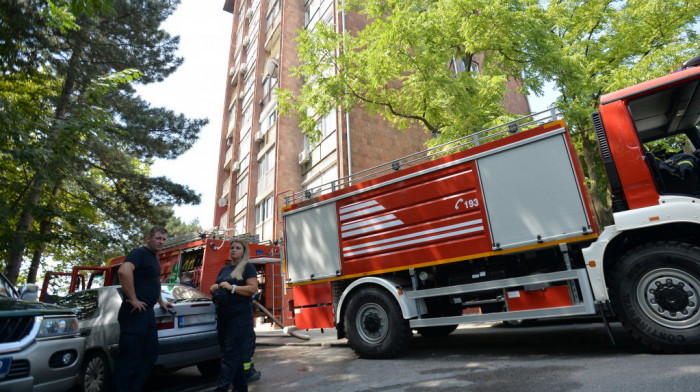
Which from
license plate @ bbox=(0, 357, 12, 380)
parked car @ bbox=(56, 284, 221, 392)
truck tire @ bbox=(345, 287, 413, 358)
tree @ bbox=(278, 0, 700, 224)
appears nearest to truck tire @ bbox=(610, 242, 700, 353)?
truck tire @ bbox=(345, 287, 413, 358)

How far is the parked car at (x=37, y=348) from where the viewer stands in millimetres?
3258

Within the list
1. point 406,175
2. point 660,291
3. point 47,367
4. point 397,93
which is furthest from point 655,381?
point 397,93

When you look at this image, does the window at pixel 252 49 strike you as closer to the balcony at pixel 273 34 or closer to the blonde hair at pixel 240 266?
the balcony at pixel 273 34

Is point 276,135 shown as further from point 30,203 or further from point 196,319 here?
point 196,319

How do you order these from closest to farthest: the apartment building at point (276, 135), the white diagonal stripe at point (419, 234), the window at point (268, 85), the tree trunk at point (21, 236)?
the white diagonal stripe at point (419, 234) → the tree trunk at point (21, 236) → the apartment building at point (276, 135) → the window at point (268, 85)

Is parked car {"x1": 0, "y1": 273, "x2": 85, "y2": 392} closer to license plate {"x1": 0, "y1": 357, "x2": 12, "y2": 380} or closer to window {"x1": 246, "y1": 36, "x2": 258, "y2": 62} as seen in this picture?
license plate {"x1": 0, "y1": 357, "x2": 12, "y2": 380}

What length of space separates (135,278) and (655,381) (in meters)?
4.91

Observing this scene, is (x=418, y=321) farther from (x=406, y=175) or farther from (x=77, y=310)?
(x=77, y=310)

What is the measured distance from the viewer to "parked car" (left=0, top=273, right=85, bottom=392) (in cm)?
326

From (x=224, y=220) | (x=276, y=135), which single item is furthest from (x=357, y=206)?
(x=224, y=220)

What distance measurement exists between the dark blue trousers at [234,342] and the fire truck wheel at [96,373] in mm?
1774

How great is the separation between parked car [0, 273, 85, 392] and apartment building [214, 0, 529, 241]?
17.2 feet

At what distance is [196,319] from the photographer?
4.95m

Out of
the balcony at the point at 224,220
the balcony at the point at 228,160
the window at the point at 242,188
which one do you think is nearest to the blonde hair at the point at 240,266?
the window at the point at 242,188
